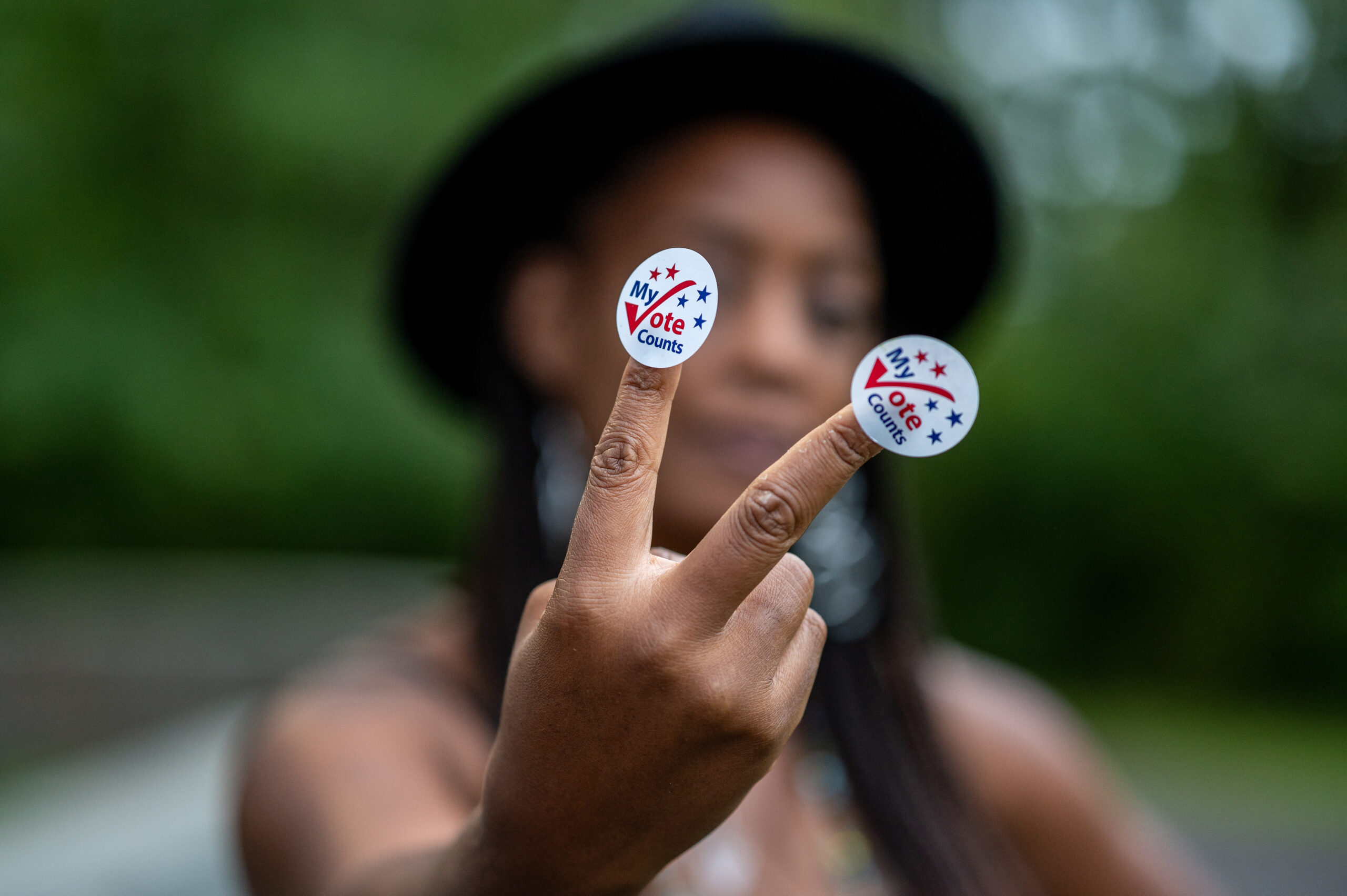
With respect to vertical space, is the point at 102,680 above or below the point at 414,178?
below

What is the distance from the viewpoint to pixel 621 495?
3.04 ft

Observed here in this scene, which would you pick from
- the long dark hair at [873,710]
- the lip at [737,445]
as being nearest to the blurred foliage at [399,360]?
the long dark hair at [873,710]

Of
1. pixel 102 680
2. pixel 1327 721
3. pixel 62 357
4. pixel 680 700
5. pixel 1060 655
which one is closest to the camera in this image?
pixel 680 700

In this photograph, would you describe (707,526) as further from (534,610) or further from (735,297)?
(534,610)

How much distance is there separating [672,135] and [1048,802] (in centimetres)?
174

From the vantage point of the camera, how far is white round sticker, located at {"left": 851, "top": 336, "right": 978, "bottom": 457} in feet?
3.28

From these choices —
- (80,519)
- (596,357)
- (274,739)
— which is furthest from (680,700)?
(80,519)

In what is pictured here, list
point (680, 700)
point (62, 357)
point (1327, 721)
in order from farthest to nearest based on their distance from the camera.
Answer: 1. point (1327, 721)
2. point (62, 357)
3. point (680, 700)

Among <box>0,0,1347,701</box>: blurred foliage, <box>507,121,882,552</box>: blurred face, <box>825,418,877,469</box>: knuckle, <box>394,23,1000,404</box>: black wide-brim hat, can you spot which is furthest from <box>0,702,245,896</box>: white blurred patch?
<box>0,0,1347,701</box>: blurred foliage

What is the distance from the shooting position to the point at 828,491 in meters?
0.94

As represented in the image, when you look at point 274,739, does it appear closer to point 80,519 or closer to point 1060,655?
point 80,519

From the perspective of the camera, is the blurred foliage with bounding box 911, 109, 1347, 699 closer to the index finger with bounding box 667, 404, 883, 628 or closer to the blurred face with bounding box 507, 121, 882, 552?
the blurred face with bounding box 507, 121, 882, 552

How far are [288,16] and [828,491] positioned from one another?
33.9 feet

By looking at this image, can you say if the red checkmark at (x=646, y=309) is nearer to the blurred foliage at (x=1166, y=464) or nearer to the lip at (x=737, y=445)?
the lip at (x=737, y=445)
